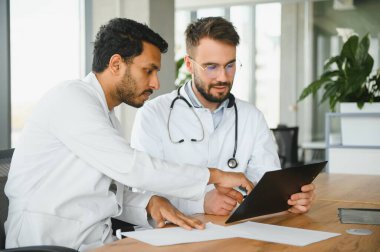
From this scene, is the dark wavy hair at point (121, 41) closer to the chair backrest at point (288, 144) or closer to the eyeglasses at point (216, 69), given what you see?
the eyeglasses at point (216, 69)

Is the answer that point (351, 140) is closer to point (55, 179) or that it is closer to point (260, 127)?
point (260, 127)

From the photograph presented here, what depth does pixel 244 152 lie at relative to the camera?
2.44 meters

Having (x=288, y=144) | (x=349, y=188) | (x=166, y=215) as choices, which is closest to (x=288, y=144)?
(x=288, y=144)

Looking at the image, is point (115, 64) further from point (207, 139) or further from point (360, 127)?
point (360, 127)

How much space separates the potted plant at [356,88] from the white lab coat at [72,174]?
2.68 meters

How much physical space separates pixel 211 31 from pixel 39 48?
218cm

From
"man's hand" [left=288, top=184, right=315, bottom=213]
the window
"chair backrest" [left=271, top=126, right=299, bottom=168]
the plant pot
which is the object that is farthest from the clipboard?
"chair backrest" [left=271, top=126, right=299, bottom=168]

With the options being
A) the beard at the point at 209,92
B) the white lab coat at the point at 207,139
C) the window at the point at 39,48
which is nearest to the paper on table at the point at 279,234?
the white lab coat at the point at 207,139

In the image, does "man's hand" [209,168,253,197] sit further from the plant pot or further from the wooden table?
the plant pot

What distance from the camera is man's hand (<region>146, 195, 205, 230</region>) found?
5.44 ft

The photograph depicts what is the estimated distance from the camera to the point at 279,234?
1.59 meters

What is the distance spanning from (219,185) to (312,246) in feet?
1.24

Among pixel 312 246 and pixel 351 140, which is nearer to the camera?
pixel 312 246

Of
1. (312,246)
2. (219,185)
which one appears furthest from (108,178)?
(312,246)
